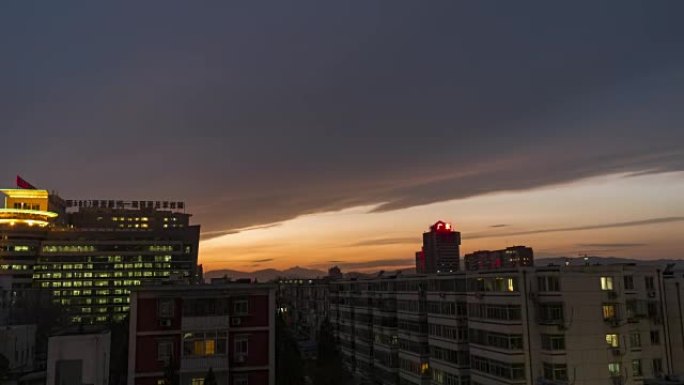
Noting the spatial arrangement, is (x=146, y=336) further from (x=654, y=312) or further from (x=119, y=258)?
(x=119, y=258)

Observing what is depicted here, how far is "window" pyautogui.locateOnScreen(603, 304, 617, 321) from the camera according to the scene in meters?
41.5

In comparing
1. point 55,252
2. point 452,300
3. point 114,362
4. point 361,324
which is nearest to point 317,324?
Result: point 361,324

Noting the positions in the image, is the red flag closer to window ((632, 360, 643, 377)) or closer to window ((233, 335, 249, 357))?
window ((233, 335, 249, 357))

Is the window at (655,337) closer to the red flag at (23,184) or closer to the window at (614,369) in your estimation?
the window at (614,369)

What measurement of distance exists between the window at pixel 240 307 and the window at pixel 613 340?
89.0ft

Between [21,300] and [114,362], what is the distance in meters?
90.5

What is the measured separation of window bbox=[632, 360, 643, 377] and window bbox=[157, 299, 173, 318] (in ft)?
114

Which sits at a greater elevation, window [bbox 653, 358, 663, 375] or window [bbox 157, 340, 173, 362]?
window [bbox 157, 340, 173, 362]

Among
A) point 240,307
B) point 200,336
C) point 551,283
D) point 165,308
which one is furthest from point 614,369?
point 165,308

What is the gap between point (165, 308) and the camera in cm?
3703

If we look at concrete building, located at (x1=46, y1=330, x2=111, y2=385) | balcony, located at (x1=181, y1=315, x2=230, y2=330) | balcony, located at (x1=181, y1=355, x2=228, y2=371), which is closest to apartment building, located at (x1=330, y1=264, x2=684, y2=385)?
balcony, located at (x1=181, y1=355, x2=228, y2=371)

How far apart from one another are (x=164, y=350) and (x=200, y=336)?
2.56 m

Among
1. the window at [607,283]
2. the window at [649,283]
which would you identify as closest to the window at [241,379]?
the window at [607,283]

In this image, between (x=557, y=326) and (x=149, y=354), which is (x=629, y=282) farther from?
(x=149, y=354)
